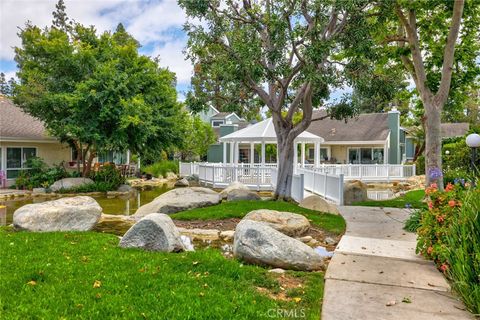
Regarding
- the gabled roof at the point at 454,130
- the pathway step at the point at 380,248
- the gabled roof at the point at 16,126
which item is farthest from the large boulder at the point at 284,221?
the gabled roof at the point at 454,130

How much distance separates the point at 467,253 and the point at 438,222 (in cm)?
138

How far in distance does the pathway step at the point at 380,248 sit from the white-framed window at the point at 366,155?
23096mm

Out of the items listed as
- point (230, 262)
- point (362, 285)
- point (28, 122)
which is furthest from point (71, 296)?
point (28, 122)

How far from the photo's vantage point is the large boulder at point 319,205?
9938mm

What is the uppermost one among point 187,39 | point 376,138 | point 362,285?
point 187,39

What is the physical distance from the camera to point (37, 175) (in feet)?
58.3

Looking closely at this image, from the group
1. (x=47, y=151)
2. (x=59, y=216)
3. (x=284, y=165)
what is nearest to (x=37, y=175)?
(x=47, y=151)

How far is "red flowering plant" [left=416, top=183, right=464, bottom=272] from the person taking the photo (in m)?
4.88

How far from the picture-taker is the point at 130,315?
324 centimetres

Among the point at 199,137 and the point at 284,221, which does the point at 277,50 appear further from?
the point at 199,137

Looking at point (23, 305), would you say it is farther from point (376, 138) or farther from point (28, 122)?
point (376, 138)

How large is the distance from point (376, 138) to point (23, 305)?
26799 millimetres

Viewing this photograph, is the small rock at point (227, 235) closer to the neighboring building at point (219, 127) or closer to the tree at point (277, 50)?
the tree at point (277, 50)

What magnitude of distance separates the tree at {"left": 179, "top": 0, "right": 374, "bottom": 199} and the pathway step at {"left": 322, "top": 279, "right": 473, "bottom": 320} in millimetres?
5602
